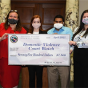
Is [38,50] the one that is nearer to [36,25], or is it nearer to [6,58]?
[36,25]

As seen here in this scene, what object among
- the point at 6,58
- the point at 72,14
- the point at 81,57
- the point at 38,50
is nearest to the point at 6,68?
the point at 6,58

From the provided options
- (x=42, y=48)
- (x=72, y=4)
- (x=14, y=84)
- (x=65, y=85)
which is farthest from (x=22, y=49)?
(x=72, y=4)

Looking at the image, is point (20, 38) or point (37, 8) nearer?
point (20, 38)

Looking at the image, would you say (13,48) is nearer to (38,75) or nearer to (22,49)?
(22,49)

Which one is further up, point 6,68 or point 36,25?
point 36,25

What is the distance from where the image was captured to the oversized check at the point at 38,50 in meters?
2.19

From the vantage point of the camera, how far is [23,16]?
491 cm

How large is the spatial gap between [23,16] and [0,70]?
9.73ft

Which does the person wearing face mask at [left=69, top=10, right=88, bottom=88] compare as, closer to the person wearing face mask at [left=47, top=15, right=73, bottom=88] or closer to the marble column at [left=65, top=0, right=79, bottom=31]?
the person wearing face mask at [left=47, top=15, right=73, bottom=88]

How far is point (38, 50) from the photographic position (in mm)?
2240

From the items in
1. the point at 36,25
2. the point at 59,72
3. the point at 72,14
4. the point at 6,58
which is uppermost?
the point at 72,14

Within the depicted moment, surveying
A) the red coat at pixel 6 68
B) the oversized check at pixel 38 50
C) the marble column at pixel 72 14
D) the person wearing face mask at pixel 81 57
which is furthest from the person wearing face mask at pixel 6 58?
the marble column at pixel 72 14

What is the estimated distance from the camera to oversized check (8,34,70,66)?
219cm

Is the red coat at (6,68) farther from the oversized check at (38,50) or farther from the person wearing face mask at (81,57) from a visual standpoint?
the person wearing face mask at (81,57)
